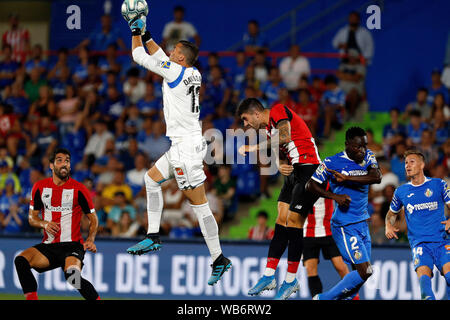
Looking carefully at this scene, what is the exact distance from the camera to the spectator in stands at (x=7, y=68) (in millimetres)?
19594

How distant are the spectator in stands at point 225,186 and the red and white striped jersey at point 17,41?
675 cm

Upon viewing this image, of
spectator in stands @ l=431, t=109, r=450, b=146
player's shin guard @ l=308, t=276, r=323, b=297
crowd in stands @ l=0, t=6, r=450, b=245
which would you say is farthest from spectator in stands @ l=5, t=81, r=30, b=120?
player's shin guard @ l=308, t=276, r=323, b=297

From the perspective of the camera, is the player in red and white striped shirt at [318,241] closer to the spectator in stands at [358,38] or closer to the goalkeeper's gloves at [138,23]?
the goalkeeper's gloves at [138,23]

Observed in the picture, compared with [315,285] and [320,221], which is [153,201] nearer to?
[320,221]

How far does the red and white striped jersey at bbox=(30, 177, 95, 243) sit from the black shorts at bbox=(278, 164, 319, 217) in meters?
2.48

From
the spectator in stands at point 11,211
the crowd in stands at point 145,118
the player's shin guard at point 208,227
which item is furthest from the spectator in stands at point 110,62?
the player's shin guard at point 208,227

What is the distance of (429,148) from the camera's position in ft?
50.0

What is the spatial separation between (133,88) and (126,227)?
12.0ft

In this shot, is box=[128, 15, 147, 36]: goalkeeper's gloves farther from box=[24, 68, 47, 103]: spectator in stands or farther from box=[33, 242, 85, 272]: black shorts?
box=[24, 68, 47, 103]: spectator in stands

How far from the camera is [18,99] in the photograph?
19047 millimetres

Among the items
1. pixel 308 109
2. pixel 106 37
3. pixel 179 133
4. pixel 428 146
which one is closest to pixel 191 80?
pixel 179 133

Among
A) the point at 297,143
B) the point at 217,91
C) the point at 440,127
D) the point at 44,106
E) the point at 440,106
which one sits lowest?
the point at 297,143

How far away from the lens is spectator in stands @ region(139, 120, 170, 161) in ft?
52.4
